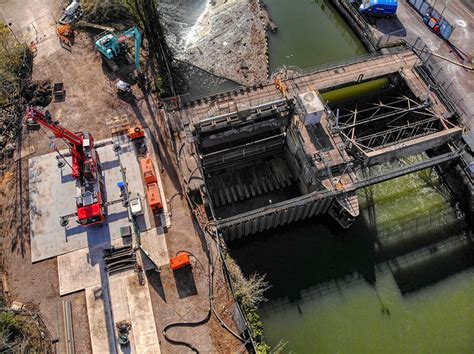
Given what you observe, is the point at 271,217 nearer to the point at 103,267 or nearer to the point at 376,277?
the point at 376,277

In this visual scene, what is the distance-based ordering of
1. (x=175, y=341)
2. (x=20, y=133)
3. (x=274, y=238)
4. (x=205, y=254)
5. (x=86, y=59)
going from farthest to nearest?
(x=86, y=59) < (x=20, y=133) < (x=274, y=238) < (x=205, y=254) < (x=175, y=341)

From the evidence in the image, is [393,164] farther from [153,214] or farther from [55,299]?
[55,299]

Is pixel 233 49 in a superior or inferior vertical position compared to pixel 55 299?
superior

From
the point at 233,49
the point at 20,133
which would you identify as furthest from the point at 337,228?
the point at 20,133

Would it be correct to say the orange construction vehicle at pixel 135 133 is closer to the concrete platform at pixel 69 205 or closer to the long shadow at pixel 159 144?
the concrete platform at pixel 69 205

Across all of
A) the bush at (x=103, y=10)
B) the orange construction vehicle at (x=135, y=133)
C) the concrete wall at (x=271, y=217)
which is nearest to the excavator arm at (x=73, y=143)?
the orange construction vehicle at (x=135, y=133)

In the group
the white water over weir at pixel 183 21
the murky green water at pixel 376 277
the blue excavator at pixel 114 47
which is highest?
the white water over weir at pixel 183 21

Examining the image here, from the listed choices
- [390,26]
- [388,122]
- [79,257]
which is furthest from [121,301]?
[390,26]
